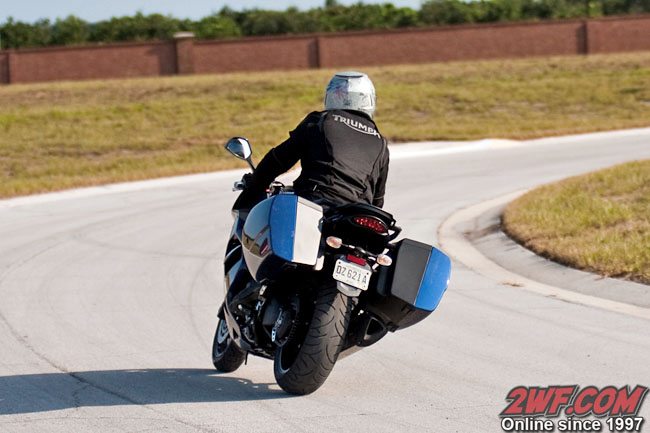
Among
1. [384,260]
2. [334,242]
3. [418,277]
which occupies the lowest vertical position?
[418,277]

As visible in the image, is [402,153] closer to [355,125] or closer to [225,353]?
[225,353]

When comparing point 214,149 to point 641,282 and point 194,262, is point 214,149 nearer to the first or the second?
point 194,262

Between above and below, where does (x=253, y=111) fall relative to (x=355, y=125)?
below

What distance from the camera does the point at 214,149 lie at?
33.0 metres

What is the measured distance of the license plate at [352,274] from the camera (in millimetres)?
6402

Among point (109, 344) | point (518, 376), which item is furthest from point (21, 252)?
point (518, 376)

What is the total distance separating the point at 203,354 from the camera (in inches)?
335

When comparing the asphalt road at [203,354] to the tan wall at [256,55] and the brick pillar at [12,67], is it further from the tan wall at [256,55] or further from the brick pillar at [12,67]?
the brick pillar at [12,67]

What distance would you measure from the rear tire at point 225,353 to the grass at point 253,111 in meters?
15.2

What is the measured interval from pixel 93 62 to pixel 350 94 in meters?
51.1

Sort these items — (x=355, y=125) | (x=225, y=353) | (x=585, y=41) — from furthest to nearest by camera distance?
(x=585, y=41) < (x=225, y=353) < (x=355, y=125)

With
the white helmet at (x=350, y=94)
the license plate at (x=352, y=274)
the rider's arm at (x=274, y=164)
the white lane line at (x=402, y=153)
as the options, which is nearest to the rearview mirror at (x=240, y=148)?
the rider's arm at (x=274, y=164)

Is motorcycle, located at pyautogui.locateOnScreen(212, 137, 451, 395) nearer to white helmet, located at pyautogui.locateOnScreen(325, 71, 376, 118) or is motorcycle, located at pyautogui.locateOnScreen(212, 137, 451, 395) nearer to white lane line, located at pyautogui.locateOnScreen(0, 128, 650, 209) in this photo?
white helmet, located at pyautogui.locateOnScreen(325, 71, 376, 118)

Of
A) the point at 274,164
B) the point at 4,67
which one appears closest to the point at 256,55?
the point at 4,67
